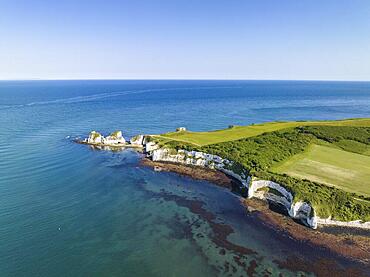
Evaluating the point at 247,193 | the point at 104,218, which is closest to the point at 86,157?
the point at 104,218

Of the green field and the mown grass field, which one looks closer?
the green field

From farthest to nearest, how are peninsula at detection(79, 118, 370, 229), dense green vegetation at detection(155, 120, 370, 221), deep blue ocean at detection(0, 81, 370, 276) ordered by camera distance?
peninsula at detection(79, 118, 370, 229), dense green vegetation at detection(155, 120, 370, 221), deep blue ocean at detection(0, 81, 370, 276)

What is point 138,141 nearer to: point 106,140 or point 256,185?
point 106,140

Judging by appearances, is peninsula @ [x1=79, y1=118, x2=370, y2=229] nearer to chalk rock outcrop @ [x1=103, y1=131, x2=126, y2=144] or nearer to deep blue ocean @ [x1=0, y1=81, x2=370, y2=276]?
chalk rock outcrop @ [x1=103, y1=131, x2=126, y2=144]

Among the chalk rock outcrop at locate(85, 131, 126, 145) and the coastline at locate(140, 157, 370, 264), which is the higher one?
the chalk rock outcrop at locate(85, 131, 126, 145)

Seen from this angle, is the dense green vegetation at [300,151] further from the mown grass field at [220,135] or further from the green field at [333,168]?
the green field at [333,168]

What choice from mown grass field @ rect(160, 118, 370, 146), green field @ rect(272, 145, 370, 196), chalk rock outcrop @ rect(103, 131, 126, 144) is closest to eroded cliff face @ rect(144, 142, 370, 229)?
green field @ rect(272, 145, 370, 196)

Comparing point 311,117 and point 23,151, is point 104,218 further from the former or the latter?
point 311,117

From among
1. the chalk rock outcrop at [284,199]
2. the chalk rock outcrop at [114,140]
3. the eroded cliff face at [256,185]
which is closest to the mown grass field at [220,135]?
the eroded cliff face at [256,185]
